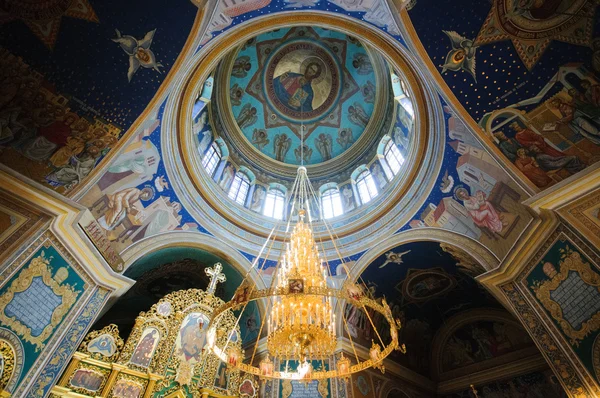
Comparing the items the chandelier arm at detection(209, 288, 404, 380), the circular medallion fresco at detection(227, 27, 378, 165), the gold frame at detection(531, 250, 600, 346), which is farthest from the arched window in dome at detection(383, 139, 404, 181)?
the chandelier arm at detection(209, 288, 404, 380)

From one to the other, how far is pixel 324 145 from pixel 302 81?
9.98 feet

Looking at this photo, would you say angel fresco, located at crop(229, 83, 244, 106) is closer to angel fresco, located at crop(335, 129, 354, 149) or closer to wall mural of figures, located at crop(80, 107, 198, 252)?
angel fresco, located at crop(335, 129, 354, 149)

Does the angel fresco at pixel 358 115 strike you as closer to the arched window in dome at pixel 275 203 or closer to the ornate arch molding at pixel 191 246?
the arched window in dome at pixel 275 203

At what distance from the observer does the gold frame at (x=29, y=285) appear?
6.04m

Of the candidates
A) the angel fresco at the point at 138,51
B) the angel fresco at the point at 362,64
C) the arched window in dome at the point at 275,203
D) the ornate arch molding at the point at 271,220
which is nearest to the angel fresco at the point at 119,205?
the ornate arch molding at the point at 271,220

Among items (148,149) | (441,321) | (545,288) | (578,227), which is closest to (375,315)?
(441,321)

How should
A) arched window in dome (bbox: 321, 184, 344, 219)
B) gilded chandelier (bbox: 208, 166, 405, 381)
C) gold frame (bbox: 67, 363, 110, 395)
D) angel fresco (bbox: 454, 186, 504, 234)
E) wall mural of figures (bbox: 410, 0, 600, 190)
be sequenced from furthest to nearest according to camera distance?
arched window in dome (bbox: 321, 184, 344, 219) → angel fresco (bbox: 454, 186, 504, 234) → gold frame (bbox: 67, 363, 110, 395) → gilded chandelier (bbox: 208, 166, 405, 381) → wall mural of figures (bbox: 410, 0, 600, 190)

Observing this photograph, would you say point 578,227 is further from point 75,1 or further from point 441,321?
point 75,1

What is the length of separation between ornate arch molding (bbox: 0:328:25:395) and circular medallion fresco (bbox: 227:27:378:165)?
10225 millimetres

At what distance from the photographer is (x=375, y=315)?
12.1m

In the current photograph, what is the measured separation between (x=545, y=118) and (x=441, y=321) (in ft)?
31.8

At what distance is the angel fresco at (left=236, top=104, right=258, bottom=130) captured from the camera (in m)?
14.4

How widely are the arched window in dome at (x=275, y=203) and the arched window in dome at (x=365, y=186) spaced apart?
335 cm

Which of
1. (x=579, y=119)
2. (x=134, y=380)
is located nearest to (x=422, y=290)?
(x=579, y=119)
